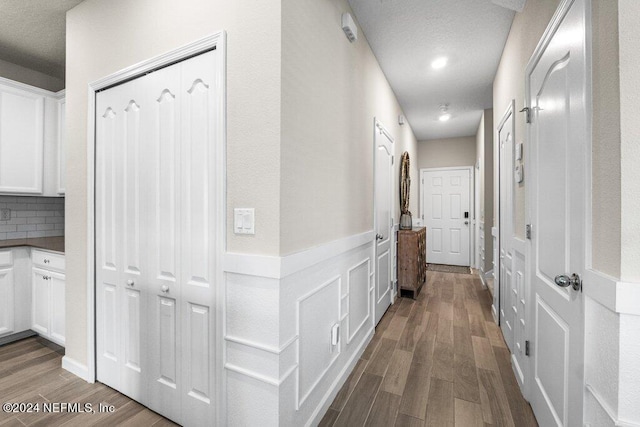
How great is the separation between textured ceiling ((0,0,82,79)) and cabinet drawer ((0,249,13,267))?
70.5 inches

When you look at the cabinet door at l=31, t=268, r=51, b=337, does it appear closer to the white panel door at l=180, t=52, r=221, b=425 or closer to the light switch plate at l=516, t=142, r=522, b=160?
the white panel door at l=180, t=52, r=221, b=425

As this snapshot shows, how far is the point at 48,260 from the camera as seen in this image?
2.45 metres

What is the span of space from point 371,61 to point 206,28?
1.77 m

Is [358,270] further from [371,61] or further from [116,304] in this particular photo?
[371,61]

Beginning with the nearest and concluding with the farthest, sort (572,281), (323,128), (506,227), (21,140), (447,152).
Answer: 1. (572,281)
2. (323,128)
3. (506,227)
4. (21,140)
5. (447,152)

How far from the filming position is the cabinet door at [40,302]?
2.51 m

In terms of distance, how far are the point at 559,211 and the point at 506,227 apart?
1400mm

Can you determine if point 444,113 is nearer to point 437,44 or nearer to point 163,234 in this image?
point 437,44

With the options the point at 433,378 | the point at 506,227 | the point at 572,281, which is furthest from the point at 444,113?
the point at 572,281

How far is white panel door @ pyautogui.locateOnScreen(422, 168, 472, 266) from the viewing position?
606 cm

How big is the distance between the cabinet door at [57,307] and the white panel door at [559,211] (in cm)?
331

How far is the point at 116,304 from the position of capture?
6.09 feet

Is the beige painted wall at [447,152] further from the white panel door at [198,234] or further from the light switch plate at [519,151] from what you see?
the white panel door at [198,234]

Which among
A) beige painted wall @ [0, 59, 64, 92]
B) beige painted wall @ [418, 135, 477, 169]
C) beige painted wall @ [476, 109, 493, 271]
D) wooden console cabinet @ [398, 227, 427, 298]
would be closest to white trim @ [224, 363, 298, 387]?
wooden console cabinet @ [398, 227, 427, 298]
